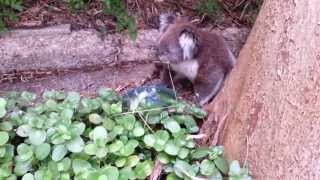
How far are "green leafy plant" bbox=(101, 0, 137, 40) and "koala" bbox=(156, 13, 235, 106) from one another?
0.64 m

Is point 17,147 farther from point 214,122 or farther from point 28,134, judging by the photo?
point 214,122

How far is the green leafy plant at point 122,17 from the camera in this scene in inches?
181

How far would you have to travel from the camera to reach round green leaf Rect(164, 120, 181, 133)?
2577 mm

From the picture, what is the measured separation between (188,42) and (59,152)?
1707mm

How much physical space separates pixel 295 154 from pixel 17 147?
124cm

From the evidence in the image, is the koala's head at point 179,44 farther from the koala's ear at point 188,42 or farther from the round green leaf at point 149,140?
the round green leaf at point 149,140

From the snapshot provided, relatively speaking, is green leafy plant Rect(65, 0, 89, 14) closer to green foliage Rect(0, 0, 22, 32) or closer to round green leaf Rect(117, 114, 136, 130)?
green foliage Rect(0, 0, 22, 32)

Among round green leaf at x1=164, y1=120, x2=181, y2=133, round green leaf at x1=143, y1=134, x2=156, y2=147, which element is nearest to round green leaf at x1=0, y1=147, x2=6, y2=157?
round green leaf at x1=143, y1=134, x2=156, y2=147

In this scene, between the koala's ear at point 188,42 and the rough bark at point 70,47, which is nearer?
the koala's ear at point 188,42

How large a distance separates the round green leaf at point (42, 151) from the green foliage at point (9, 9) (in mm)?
2283

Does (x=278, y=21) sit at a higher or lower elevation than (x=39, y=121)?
higher

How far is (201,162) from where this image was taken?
8.25 feet

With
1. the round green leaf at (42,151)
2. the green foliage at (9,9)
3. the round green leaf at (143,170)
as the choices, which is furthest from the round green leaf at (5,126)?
the green foliage at (9,9)

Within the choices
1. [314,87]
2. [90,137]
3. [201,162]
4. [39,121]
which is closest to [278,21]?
[314,87]
